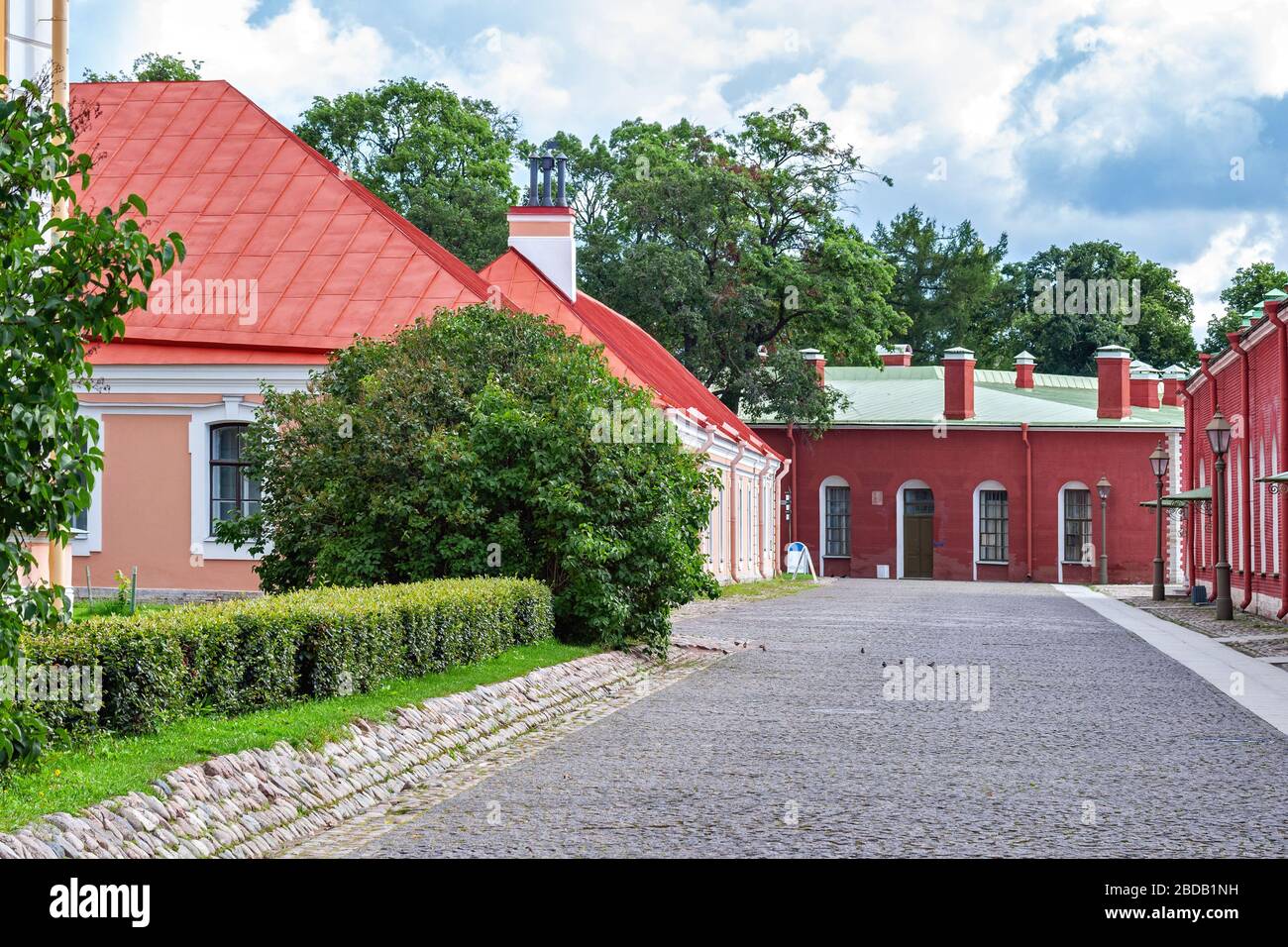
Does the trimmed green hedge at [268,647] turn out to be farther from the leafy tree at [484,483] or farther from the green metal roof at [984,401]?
the green metal roof at [984,401]

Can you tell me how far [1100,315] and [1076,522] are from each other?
23.3 meters

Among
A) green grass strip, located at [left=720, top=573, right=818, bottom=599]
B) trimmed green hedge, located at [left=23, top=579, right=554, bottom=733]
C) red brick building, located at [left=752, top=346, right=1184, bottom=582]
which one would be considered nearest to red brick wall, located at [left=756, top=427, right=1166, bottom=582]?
red brick building, located at [left=752, top=346, right=1184, bottom=582]

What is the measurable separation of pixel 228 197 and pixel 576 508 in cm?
1434

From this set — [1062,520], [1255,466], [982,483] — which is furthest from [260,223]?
[1062,520]

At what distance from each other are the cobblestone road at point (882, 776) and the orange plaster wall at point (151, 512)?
11647 mm

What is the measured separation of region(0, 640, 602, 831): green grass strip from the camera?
22.7 ft

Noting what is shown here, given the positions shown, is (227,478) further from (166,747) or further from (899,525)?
(899,525)

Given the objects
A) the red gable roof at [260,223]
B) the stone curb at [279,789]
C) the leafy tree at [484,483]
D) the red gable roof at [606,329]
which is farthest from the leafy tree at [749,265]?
the stone curb at [279,789]

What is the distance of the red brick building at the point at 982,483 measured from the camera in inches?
1913

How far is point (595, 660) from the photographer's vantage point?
49.8 feet

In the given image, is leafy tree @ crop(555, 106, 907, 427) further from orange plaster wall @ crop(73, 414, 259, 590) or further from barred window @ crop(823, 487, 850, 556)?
orange plaster wall @ crop(73, 414, 259, 590)

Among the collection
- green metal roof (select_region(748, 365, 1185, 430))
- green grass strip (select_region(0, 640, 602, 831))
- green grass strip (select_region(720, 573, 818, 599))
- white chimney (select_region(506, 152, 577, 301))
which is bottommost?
green grass strip (select_region(720, 573, 818, 599))

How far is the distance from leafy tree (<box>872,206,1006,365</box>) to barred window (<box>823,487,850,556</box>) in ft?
82.0
